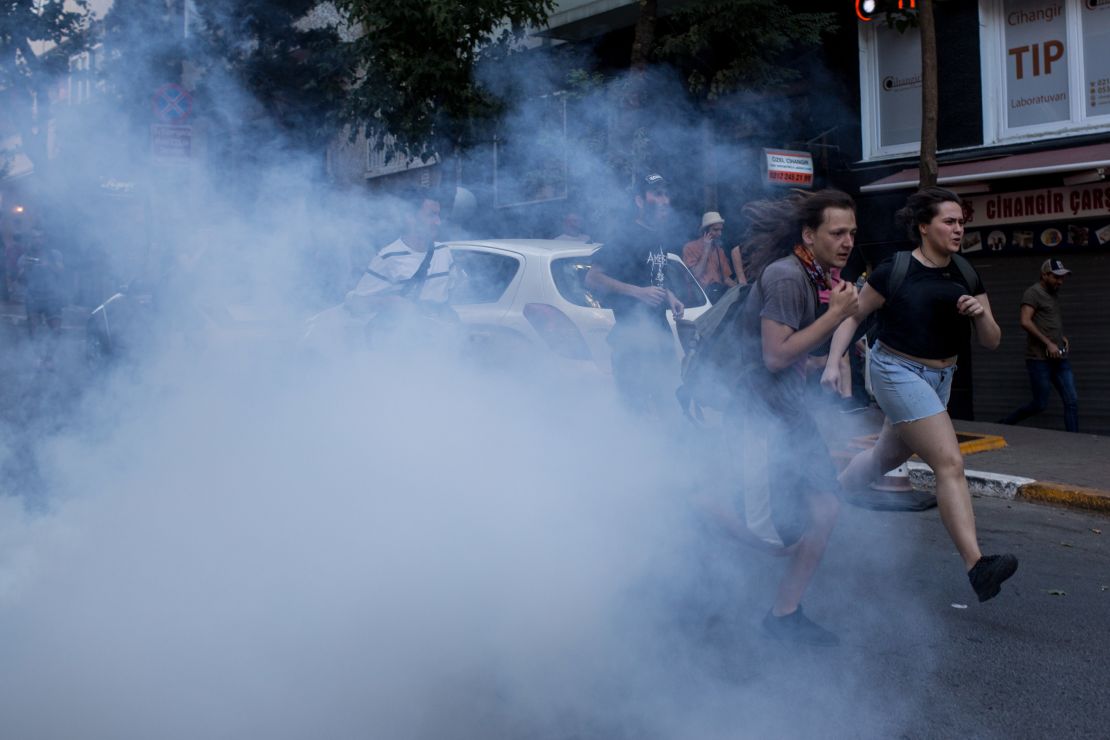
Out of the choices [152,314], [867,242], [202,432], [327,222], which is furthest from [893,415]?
[867,242]

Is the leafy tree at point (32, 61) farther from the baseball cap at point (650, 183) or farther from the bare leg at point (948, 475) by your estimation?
the bare leg at point (948, 475)

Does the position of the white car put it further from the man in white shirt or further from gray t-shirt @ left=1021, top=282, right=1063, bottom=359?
gray t-shirt @ left=1021, top=282, right=1063, bottom=359

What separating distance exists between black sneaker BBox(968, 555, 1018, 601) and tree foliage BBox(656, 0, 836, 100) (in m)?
7.54

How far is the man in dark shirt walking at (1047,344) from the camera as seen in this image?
9.40 m

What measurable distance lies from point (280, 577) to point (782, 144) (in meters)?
10.1

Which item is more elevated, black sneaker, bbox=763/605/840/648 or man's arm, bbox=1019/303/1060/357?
man's arm, bbox=1019/303/1060/357

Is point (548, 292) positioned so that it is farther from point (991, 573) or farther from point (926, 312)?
point (991, 573)

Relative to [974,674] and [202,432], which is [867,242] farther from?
[202,432]

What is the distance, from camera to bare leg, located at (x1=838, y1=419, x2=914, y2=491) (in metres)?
4.23

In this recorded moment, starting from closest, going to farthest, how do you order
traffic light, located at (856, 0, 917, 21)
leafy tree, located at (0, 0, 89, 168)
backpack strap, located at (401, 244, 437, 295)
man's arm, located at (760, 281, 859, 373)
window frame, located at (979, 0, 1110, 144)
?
man's arm, located at (760, 281, 859, 373), leafy tree, located at (0, 0, 89, 168), backpack strap, located at (401, 244, 437, 295), traffic light, located at (856, 0, 917, 21), window frame, located at (979, 0, 1110, 144)

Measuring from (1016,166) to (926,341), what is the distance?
6.69m

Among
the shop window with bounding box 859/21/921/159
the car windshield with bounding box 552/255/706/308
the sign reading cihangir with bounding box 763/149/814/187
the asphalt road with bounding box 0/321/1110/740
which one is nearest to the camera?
the asphalt road with bounding box 0/321/1110/740

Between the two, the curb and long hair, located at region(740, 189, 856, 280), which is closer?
long hair, located at region(740, 189, 856, 280)

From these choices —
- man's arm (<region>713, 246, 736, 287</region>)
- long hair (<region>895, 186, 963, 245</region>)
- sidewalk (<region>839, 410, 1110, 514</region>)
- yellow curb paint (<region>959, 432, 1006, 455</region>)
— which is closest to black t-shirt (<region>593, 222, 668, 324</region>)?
long hair (<region>895, 186, 963, 245</region>)
